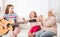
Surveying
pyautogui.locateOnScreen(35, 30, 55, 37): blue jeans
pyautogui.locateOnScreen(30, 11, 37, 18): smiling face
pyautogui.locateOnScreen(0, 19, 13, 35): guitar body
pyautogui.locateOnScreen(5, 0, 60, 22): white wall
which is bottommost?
pyautogui.locateOnScreen(35, 30, 55, 37): blue jeans

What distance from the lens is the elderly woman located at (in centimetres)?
116

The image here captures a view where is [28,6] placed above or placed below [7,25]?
above

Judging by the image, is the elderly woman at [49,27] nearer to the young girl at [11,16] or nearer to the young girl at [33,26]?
the young girl at [33,26]

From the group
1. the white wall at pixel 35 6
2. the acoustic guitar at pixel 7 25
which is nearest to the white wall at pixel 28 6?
the white wall at pixel 35 6

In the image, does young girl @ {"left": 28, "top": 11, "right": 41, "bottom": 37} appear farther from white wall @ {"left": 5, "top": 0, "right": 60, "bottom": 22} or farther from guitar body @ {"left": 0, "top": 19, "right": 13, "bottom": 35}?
guitar body @ {"left": 0, "top": 19, "right": 13, "bottom": 35}

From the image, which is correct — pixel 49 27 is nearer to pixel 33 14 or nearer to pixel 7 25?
pixel 33 14

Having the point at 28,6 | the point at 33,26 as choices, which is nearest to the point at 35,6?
the point at 28,6

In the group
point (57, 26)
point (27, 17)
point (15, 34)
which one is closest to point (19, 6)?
point (27, 17)

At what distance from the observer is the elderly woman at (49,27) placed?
45.8 inches

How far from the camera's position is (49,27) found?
1172 millimetres

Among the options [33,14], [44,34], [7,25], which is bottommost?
[44,34]

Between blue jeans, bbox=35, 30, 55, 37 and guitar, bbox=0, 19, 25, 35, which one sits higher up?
guitar, bbox=0, 19, 25, 35

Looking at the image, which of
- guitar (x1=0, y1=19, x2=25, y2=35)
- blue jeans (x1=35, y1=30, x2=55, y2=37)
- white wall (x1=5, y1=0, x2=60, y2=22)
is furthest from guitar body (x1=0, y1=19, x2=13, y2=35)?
blue jeans (x1=35, y1=30, x2=55, y2=37)

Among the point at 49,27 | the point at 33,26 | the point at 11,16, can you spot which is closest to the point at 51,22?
the point at 49,27
